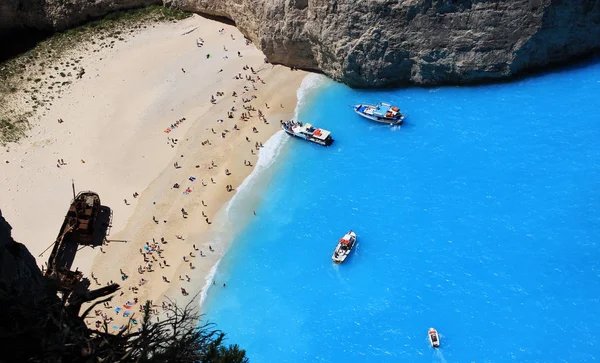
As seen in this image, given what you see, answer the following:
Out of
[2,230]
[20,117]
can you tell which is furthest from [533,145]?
[20,117]

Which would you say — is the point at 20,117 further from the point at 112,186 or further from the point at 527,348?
the point at 527,348

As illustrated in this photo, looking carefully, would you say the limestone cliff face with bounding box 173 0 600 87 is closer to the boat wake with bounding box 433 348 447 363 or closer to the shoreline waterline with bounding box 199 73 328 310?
the shoreline waterline with bounding box 199 73 328 310

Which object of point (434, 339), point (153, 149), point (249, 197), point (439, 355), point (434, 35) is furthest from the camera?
point (153, 149)

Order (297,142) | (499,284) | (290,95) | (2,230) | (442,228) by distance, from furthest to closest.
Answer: (290,95)
(297,142)
(442,228)
(499,284)
(2,230)

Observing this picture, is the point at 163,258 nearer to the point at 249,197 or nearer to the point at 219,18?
the point at 249,197

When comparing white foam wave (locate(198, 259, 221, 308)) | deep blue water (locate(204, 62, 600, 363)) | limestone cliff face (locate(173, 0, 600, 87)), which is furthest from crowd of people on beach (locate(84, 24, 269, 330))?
limestone cliff face (locate(173, 0, 600, 87))

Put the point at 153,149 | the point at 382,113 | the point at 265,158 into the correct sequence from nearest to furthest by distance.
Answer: the point at 265,158 < the point at 382,113 < the point at 153,149

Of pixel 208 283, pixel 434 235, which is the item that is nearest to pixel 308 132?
pixel 434 235
